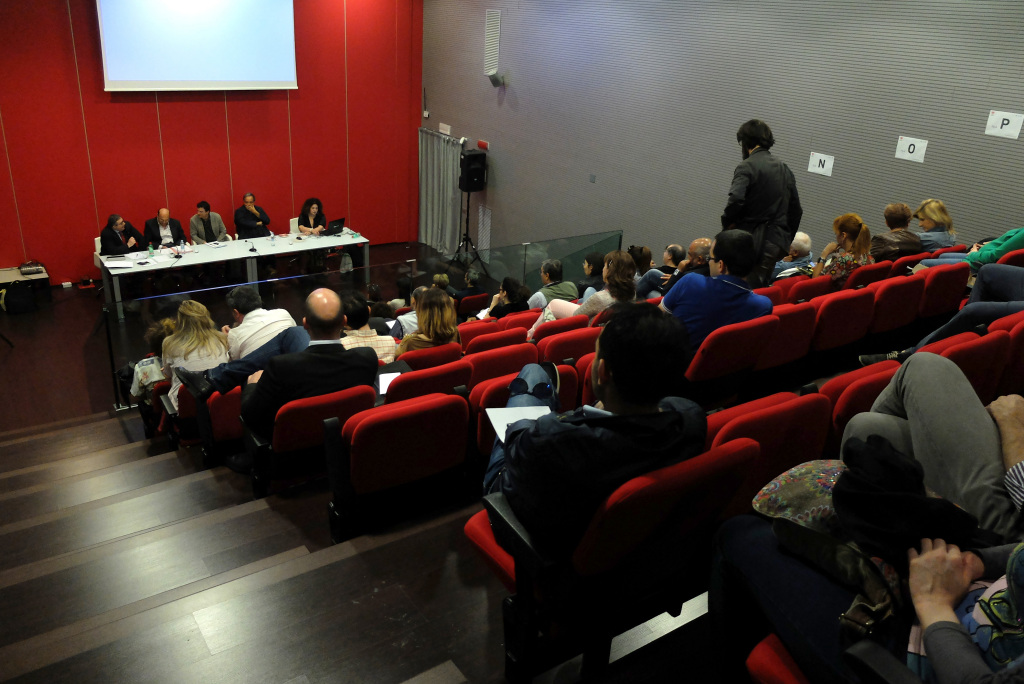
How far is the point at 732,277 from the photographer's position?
349 centimetres

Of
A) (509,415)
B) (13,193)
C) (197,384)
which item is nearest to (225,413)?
(197,384)

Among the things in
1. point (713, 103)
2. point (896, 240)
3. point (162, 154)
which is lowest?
point (896, 240)

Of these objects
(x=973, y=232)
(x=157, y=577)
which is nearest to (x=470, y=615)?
(x=157, y=577)

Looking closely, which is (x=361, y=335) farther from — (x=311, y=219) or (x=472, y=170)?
(x=472, y=170)

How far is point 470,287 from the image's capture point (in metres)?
7.11

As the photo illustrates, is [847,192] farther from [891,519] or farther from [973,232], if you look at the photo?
[891,519]

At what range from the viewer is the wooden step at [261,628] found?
79.4 inches

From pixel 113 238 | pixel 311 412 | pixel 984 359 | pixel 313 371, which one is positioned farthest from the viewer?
pixel 113 238

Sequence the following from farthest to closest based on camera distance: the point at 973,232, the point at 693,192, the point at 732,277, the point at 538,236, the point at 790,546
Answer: the point at 538,236, the point at 693,192, the point at 973,232, the point at 732,277, the point at 790,546

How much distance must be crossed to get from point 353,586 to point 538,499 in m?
0.97

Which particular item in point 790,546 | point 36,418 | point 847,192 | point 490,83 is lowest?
point 36,418

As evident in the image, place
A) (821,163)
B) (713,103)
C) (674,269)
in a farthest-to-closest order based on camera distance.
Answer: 1. (713,103)
2. (821,163)
3. (674,269)

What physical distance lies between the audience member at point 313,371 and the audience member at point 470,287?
3.67m

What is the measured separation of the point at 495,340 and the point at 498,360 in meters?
0.60
